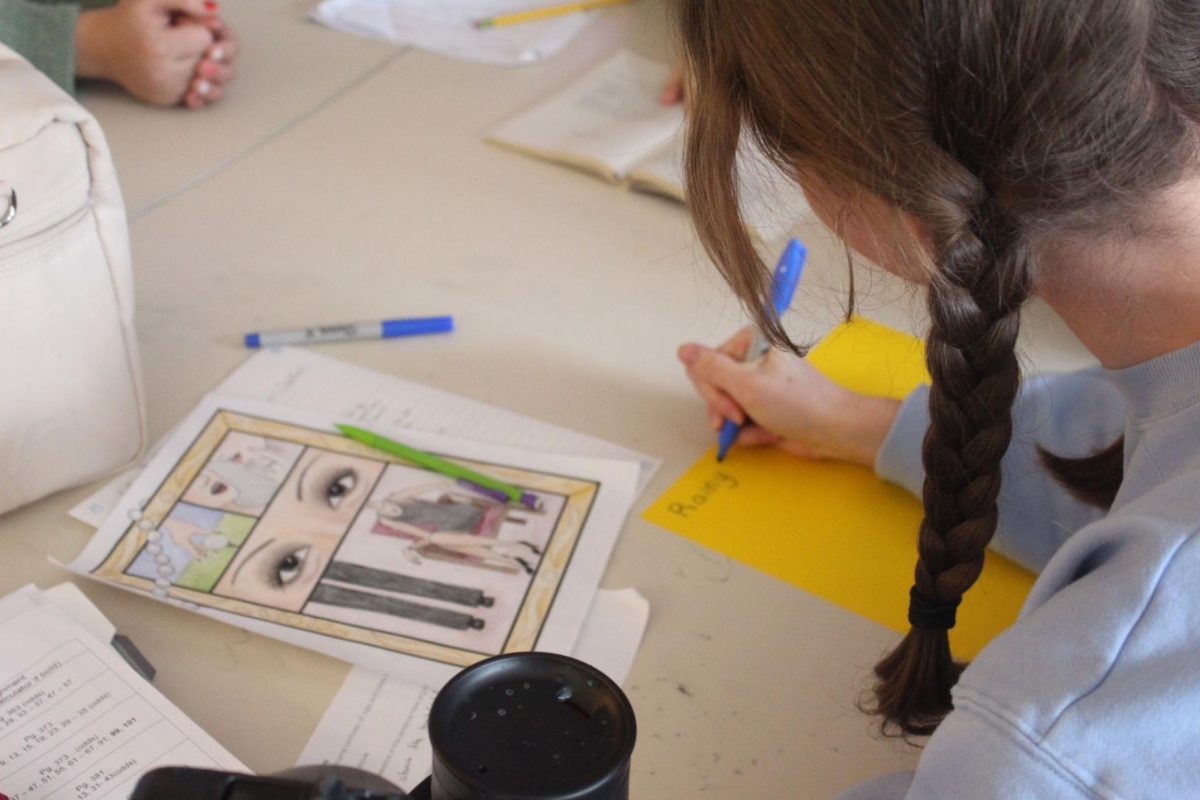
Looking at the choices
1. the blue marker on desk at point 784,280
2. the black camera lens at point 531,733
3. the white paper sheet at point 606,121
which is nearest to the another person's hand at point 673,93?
the white paper sheet at point 606,121

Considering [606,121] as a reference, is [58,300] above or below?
above

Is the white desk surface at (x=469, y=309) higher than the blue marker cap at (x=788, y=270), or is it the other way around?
the blue marker cap at (x=788, y=270)

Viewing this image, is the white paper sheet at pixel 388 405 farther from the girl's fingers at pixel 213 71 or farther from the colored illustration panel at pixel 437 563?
the girl's fingers at pixel 213 71

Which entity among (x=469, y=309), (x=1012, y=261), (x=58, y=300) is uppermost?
(x=1012, y=261)

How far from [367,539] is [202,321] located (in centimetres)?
29

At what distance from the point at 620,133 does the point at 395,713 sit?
685 millimetres

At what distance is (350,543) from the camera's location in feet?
2.60

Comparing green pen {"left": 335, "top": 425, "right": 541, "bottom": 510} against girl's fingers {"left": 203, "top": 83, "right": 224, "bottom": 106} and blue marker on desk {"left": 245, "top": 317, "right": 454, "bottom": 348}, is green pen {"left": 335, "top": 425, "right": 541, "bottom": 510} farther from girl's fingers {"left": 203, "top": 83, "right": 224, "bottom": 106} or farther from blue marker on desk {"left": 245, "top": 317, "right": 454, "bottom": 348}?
girl's fingers {"left": 203, "top": 83, "right": 224, "bottom": 106}

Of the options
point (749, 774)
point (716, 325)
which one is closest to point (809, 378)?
point (716, 325)

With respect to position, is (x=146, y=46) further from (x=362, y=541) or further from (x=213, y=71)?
(x=362, y=541)

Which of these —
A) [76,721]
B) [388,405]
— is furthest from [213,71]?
[76,721]

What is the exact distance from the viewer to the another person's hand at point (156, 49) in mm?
1224

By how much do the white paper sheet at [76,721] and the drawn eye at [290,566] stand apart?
0.11 metres

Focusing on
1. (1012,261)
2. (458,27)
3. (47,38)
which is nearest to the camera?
(1012,261)
